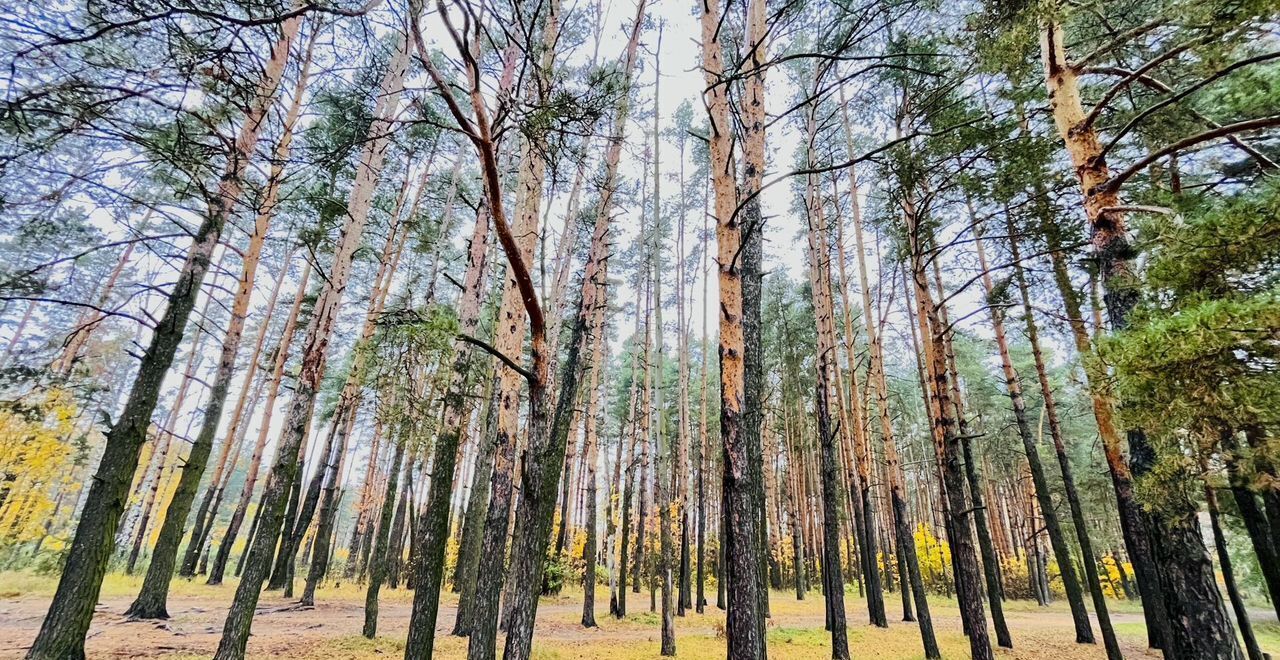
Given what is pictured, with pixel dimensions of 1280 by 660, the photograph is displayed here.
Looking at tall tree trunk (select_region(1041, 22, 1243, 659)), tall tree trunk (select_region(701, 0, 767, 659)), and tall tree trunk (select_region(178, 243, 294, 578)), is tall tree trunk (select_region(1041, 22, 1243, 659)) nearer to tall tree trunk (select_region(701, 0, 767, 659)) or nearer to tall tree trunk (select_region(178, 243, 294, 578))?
tall tree trunk (select_region(701, 0, 767, 659))

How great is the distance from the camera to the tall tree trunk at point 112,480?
483 centimetres

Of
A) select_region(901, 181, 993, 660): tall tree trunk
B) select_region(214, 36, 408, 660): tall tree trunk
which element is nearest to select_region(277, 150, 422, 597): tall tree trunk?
select_region(214, 36, 408, 660): tall tree trunk

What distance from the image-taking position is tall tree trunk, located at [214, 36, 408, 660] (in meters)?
5.57

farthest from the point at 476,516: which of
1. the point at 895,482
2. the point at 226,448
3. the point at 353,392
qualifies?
the point at 226,448

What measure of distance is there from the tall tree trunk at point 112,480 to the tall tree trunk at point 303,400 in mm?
1262

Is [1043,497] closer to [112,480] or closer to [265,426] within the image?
[112,480]

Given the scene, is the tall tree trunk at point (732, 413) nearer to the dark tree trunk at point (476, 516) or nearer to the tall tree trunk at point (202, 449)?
the dark tree trunk at point (476, 516)

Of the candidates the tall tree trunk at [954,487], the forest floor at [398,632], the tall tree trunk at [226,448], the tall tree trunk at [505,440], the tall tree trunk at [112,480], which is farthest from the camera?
the tall tree trunk at [226,448]

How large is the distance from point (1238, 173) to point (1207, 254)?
15.1 ft

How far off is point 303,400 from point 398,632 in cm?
611

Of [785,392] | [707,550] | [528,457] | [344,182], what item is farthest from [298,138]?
[707,550]

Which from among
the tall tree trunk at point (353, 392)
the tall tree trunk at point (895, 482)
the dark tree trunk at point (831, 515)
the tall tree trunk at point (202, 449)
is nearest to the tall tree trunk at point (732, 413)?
the dark tree trunk at point (831, 515)

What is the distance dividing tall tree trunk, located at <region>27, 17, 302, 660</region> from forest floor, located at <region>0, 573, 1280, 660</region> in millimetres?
1589

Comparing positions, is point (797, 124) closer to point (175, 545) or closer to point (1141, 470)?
point (1141, 470)
